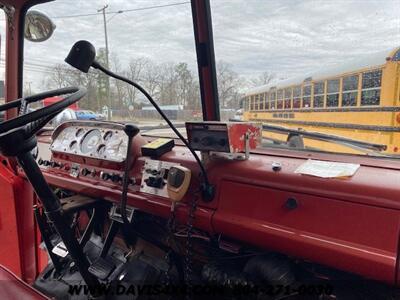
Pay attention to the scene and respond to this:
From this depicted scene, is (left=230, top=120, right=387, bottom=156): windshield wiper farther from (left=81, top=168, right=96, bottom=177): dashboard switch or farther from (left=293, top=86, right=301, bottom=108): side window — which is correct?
(left=81, top=168, right=96, bottom=177): dashboard switch

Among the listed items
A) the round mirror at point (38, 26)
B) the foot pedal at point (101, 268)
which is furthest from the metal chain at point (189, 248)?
the round mirror at point (38, 26)

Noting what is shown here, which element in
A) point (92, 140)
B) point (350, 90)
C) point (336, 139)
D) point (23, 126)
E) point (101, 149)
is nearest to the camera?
point (23, 126)

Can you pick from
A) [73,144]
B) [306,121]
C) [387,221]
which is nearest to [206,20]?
[306,121]

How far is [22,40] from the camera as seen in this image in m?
2.08

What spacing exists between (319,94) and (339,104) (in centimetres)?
8

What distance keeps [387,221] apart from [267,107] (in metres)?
0.73

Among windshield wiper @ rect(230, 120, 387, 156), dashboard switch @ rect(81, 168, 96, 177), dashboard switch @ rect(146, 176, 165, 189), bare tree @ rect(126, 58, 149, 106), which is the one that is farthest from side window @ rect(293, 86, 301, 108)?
dashboard switch @ rect(81, 168, 96, 177)

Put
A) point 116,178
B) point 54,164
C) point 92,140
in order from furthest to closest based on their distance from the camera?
point 54,164 → point 92,140 → point 116,178

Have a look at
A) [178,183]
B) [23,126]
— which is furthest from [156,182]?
[23,126]

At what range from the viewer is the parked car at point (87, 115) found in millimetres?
2010

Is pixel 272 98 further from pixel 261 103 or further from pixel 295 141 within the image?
pixel 295 141

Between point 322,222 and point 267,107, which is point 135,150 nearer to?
point 267,107

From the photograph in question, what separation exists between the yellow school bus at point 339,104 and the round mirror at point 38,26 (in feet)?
4.09

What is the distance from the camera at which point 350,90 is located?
121cm
